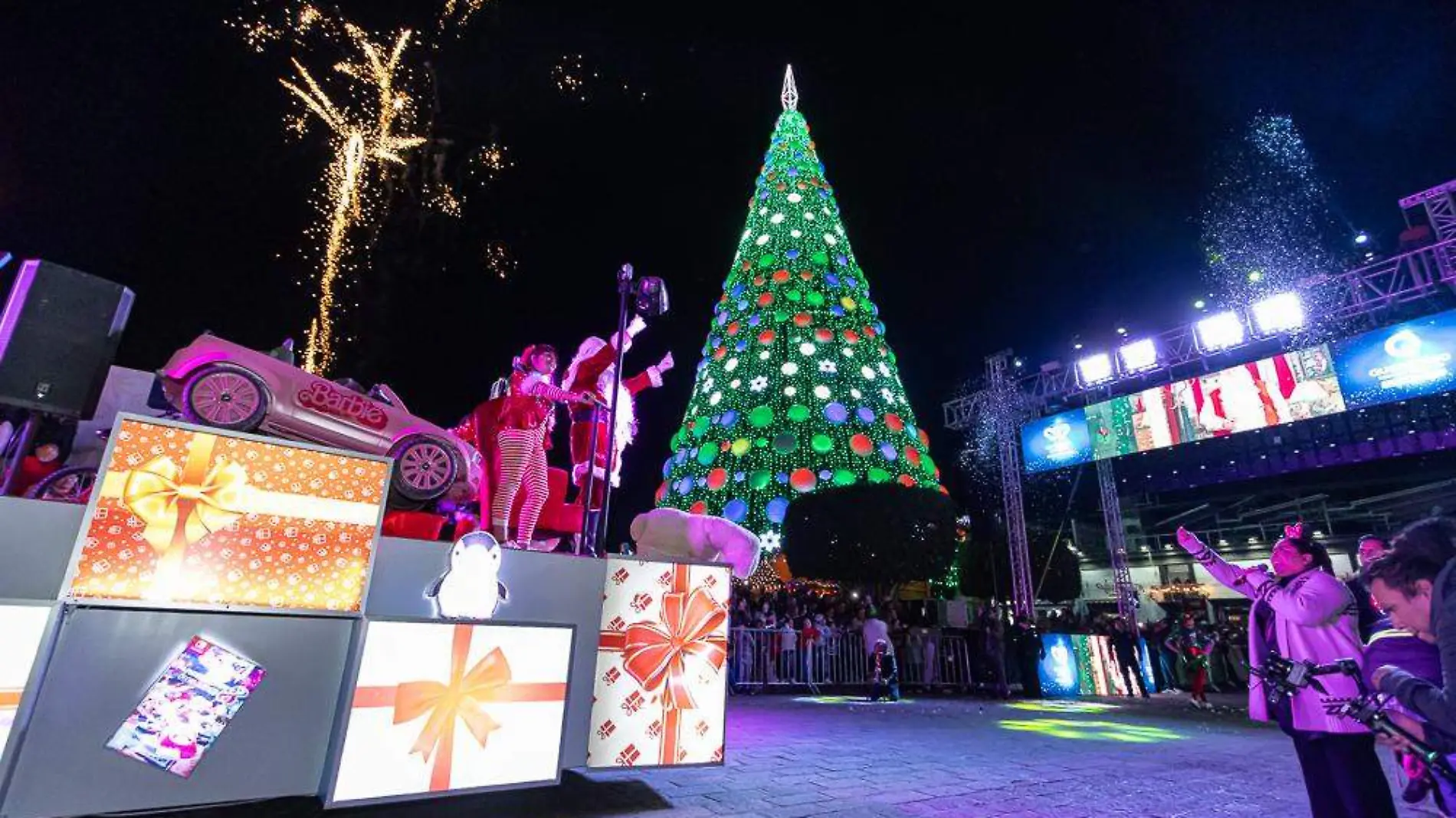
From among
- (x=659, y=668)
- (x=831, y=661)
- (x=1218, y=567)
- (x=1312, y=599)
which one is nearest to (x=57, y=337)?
(x=659, y=668)

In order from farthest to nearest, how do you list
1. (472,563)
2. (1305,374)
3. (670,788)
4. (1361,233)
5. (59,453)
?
(1361,233)
(1305,374)
(59,453)
(670,788)
(472,563)

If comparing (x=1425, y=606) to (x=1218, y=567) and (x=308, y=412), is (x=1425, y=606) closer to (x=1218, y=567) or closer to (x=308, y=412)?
(x=1218, y=567)

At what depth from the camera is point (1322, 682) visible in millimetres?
3129

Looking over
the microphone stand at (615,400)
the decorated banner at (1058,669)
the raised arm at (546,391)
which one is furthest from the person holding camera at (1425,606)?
the decorated banner at (1058,669)

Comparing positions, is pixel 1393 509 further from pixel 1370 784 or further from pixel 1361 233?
pixel 1370 784

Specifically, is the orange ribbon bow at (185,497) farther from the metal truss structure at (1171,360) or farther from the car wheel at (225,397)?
the metal truss structure at (1171,360)

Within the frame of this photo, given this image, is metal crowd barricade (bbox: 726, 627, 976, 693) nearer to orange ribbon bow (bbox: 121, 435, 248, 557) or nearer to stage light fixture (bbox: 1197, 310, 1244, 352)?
orange ribbon bow (bbox: 121, 435, 248, 557)

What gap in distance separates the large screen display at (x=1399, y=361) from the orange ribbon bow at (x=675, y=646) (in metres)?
20.1

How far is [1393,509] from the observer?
82.0 feet

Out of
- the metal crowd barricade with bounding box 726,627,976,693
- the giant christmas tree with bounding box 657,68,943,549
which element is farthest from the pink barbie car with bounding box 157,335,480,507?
the giant christmas tree with bounding box 657,68,943,549

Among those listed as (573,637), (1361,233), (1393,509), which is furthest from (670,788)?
(1393,509)

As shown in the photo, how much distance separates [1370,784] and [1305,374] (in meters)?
19.1

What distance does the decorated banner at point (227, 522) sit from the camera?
2.66 metres

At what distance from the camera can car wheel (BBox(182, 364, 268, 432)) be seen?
470 centimetres
